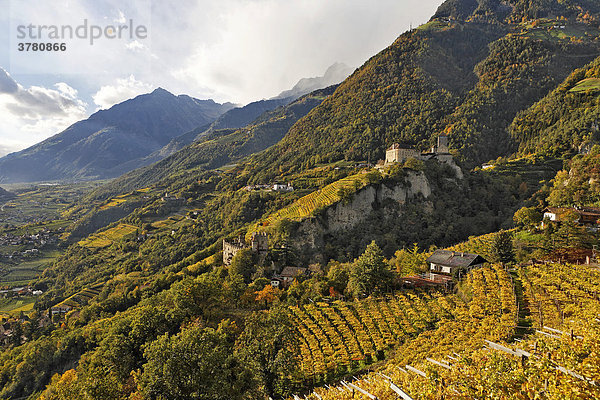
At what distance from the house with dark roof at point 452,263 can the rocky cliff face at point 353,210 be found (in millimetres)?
26630

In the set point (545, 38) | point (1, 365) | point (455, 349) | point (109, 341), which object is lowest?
point (1, 365)

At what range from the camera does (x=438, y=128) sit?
426 feet

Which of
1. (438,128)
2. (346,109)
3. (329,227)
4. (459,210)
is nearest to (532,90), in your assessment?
(438,128)

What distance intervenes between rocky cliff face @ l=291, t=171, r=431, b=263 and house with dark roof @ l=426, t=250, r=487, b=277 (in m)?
26.6

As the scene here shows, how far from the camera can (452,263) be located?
126 feet

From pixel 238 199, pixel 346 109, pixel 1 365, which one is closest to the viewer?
pixel 1 365

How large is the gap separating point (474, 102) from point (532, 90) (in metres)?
31.8

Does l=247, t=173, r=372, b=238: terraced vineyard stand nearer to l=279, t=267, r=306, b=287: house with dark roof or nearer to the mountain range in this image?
the mountain range

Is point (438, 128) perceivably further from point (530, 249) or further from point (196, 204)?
point (196, 204)

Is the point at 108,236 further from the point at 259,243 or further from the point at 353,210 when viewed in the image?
the point at 353,210

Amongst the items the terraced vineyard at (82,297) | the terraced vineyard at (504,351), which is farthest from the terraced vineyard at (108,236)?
the terraced vineyard at (504,351)

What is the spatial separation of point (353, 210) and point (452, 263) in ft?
111

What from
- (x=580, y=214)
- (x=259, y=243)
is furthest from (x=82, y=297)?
(x=580, y=214)

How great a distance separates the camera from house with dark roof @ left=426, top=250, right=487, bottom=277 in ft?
122
